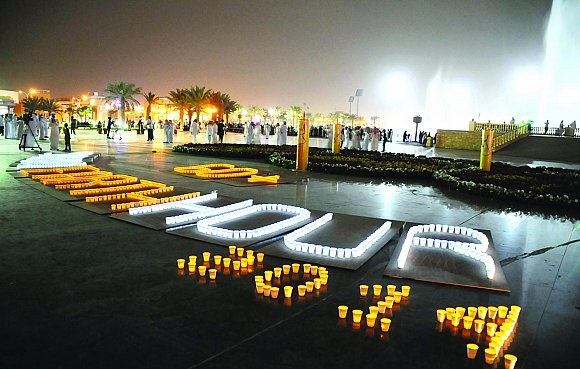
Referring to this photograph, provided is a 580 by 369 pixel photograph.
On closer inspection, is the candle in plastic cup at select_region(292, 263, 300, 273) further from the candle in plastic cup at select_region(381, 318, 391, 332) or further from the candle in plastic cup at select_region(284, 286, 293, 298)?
the candle in plastic cup at select_region(381, 318, 391, 332)

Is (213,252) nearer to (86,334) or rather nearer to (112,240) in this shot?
(112,240)

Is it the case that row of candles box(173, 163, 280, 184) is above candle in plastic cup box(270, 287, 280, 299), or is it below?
above

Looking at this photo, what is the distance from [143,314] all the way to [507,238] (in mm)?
6224

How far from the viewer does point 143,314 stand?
163 inches

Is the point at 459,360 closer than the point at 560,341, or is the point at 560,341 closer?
the point at 459,360

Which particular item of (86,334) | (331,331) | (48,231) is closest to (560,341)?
(331,331)

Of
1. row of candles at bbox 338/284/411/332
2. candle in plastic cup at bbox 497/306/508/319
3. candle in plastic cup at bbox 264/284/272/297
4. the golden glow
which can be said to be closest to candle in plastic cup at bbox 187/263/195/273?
candle in plastic cup at bbox 264/284/272/297

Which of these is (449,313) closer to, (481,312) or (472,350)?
(481,312)

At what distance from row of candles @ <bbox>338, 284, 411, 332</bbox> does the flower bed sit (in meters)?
7.92

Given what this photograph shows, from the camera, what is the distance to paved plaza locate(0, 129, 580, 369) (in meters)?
3.48

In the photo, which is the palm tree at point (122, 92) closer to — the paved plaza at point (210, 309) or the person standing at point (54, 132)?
the person standing at point (54, 132)

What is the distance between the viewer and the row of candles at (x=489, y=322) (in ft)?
11.7

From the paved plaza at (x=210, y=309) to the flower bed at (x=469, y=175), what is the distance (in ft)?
12.0

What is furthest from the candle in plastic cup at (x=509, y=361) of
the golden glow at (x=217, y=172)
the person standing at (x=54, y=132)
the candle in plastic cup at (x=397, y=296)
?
the person standing at (x=54, y=132)
